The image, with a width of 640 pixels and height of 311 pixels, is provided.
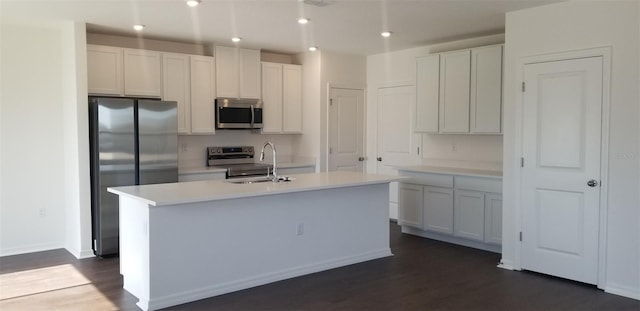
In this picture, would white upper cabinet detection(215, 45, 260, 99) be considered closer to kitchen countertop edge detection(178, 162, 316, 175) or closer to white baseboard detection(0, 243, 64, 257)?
kitchen countertop edge detection(178, 162, 316, 175)

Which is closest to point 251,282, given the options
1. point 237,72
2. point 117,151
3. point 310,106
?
point 117,151

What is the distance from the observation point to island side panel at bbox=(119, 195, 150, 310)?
3727 millimetres

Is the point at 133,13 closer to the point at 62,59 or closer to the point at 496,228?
the point at 62,59

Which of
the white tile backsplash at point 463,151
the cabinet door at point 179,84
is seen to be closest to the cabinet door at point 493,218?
the white tile backsplash at point 463,151

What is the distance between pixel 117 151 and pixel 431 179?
11.6 ft

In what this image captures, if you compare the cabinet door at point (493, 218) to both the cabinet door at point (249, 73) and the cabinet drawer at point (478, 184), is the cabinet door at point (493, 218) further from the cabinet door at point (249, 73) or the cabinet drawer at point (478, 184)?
the cabinet door at point (249, 73)

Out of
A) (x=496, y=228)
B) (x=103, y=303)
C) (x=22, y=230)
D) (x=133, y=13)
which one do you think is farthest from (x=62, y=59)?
(x=496, y=228)

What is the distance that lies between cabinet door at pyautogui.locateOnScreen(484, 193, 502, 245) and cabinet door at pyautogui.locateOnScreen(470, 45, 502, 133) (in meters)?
0.74

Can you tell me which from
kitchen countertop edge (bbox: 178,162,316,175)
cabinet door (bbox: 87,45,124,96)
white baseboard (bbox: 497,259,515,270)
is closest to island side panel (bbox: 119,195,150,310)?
kitchen countertop edge (bbox: 178,162,316,175)

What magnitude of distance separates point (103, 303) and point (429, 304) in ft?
8.15

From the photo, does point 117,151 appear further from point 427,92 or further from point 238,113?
point 427,92

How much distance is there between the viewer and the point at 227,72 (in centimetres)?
654

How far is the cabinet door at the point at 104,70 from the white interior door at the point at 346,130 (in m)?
2.83

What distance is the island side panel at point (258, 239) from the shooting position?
3.79 metres
